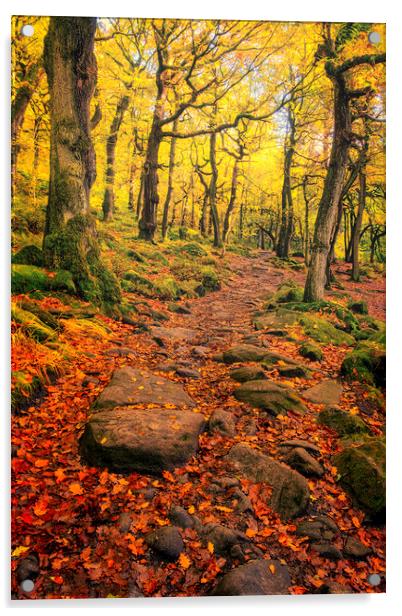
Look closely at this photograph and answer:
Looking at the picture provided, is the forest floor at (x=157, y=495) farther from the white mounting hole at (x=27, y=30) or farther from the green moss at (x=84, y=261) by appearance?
the white mounting hole at (x=27, y=30)

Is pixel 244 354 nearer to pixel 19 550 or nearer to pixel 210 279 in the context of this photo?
pixel 210 279

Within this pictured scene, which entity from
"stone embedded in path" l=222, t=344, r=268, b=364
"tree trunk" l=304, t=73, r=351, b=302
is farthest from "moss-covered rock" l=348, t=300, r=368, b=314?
"stone embedded in path" l=222, t=344, r=268, b=364

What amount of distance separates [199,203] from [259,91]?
Result: 4.55 feet

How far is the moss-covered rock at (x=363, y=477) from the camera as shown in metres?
3.35

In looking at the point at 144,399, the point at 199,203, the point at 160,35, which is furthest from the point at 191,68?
the point at 144,399

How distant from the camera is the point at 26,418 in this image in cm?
335

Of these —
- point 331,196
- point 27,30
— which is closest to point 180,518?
point 331,196

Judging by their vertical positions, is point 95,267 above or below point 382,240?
below

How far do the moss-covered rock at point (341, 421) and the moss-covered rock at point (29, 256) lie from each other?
11.0ft

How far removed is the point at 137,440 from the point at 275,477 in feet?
4.19

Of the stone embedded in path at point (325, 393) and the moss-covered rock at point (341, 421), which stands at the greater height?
the stone embedded in path at point (325, 393)

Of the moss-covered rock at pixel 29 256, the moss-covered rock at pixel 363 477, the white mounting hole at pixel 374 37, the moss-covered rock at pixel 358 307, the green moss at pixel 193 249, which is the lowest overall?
the moss-covered rock at pixel 363 477

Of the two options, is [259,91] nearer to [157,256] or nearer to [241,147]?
[241,147]

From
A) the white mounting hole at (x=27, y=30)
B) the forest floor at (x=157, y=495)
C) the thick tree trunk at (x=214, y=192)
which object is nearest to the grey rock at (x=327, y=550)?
the forest floor at (x=157, y=495)
